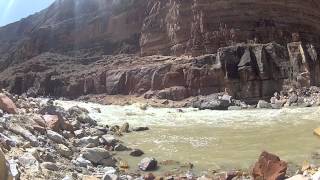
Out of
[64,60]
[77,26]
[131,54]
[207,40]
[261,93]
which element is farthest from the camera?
[77,26]

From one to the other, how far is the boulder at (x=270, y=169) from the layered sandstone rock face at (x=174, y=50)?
36410mm

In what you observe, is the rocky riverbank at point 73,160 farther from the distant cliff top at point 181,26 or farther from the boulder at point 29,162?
the distant cliff top at point 181,26

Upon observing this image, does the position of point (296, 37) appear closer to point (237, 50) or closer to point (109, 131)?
point (237, 50)

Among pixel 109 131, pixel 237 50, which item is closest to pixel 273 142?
pixel 109 131

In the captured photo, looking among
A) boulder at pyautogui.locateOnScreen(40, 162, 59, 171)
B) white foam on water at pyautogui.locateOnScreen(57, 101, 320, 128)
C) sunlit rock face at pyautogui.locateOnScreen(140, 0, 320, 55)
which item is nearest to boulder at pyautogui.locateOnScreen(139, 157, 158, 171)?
boulder at pyautogui.locateOnScreen(40, 162, 59, 171)

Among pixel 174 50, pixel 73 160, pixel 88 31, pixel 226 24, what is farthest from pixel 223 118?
pixel 88 31

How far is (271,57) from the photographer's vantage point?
163ft

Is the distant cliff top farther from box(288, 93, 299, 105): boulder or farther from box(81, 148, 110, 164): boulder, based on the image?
box(81, 148, 110, 164): boulder

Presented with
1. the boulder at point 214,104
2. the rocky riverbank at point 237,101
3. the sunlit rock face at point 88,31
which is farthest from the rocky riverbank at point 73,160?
the sunlit rock face at point 88,31

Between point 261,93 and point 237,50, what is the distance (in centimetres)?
557

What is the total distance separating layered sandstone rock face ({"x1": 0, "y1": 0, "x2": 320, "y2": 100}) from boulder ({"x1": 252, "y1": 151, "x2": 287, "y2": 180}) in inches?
1433

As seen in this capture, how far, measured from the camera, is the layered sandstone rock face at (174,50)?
162 feet

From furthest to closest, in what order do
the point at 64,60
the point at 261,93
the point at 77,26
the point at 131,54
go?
the point at 77,26, the point at 64,60, the point at 131,54, the point at 261,93

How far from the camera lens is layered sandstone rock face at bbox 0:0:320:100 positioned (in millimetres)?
49438
